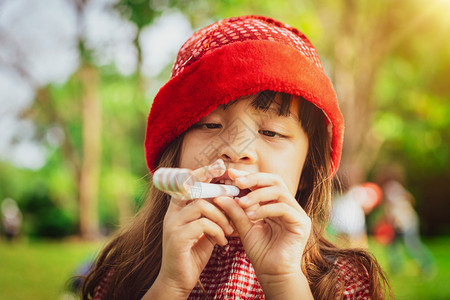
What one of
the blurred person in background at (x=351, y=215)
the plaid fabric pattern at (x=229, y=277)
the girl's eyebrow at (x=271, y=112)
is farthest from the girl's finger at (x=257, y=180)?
the blurred person in background at (x=351, y=215)

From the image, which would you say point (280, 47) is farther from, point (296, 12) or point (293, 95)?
point (296, 12)

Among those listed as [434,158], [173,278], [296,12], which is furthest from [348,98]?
[434,158]

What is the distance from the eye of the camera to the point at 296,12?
720 cm

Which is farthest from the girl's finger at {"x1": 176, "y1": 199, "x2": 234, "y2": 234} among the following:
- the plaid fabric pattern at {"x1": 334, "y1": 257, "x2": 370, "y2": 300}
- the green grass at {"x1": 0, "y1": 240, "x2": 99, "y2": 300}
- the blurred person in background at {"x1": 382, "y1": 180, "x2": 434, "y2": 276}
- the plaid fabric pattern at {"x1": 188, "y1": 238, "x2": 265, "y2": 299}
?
the blurred person in background at {"x1": 382, "y1": 180, "x2": 434, "y2": 276}

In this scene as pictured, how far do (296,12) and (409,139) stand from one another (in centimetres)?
762

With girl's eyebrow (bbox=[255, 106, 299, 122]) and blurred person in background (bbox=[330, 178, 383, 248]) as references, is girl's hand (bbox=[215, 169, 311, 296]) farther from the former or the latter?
blurred person in background (bbox=[330, 178, 383, 248])

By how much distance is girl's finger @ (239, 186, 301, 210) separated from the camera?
135 centimetres

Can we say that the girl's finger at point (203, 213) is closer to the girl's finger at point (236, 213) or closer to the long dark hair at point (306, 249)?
the girl's finger at point (236, 213)

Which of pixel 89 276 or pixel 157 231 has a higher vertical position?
pixel 157 231

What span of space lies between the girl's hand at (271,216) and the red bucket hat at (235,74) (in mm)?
325

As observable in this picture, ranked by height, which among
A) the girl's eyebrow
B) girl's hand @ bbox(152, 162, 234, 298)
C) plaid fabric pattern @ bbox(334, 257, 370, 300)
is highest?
the girl's eyebrow

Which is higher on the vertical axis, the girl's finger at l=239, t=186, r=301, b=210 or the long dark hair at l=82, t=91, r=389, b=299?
the girl's finger at l=239, t=186, r=301, b=210

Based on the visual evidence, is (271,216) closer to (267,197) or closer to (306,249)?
(267,197)

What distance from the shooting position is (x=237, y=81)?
1453 mm
